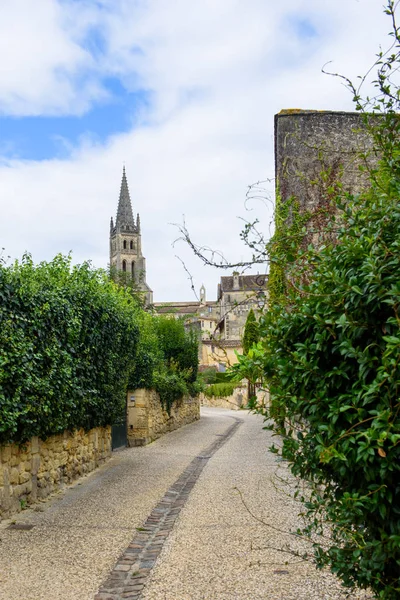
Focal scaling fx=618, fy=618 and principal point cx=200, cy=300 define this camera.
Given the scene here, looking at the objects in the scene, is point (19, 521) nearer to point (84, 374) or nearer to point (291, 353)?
point (84, 374)

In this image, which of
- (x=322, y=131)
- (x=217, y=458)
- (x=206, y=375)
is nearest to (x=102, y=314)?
(x=217, y=458)

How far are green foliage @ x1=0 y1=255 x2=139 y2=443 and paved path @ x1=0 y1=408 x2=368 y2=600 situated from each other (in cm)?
126

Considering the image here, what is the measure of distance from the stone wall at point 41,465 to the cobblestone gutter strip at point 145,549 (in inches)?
69.6

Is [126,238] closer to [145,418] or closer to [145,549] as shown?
[145,418]

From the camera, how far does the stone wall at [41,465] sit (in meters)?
7.89

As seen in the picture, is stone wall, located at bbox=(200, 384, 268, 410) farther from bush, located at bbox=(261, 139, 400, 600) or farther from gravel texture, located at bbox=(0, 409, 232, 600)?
bush, located at bbox=(261, 139, 400, 600)

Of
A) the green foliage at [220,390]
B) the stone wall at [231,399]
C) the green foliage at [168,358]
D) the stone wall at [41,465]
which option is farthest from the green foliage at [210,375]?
the stone wall at [41,465]

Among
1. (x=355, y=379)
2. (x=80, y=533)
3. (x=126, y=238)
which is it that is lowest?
(x=80, y=533)

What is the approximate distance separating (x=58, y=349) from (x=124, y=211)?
11277 cm

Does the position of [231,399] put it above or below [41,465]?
below

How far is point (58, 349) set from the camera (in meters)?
9.18

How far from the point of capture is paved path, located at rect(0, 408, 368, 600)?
495 cm

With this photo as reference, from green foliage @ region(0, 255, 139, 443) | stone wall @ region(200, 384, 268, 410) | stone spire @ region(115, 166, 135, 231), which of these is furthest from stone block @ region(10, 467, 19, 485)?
stone spire @ region(115, 166, 135, 231)

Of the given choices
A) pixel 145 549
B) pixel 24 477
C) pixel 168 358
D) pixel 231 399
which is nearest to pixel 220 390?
pixel 231 399
